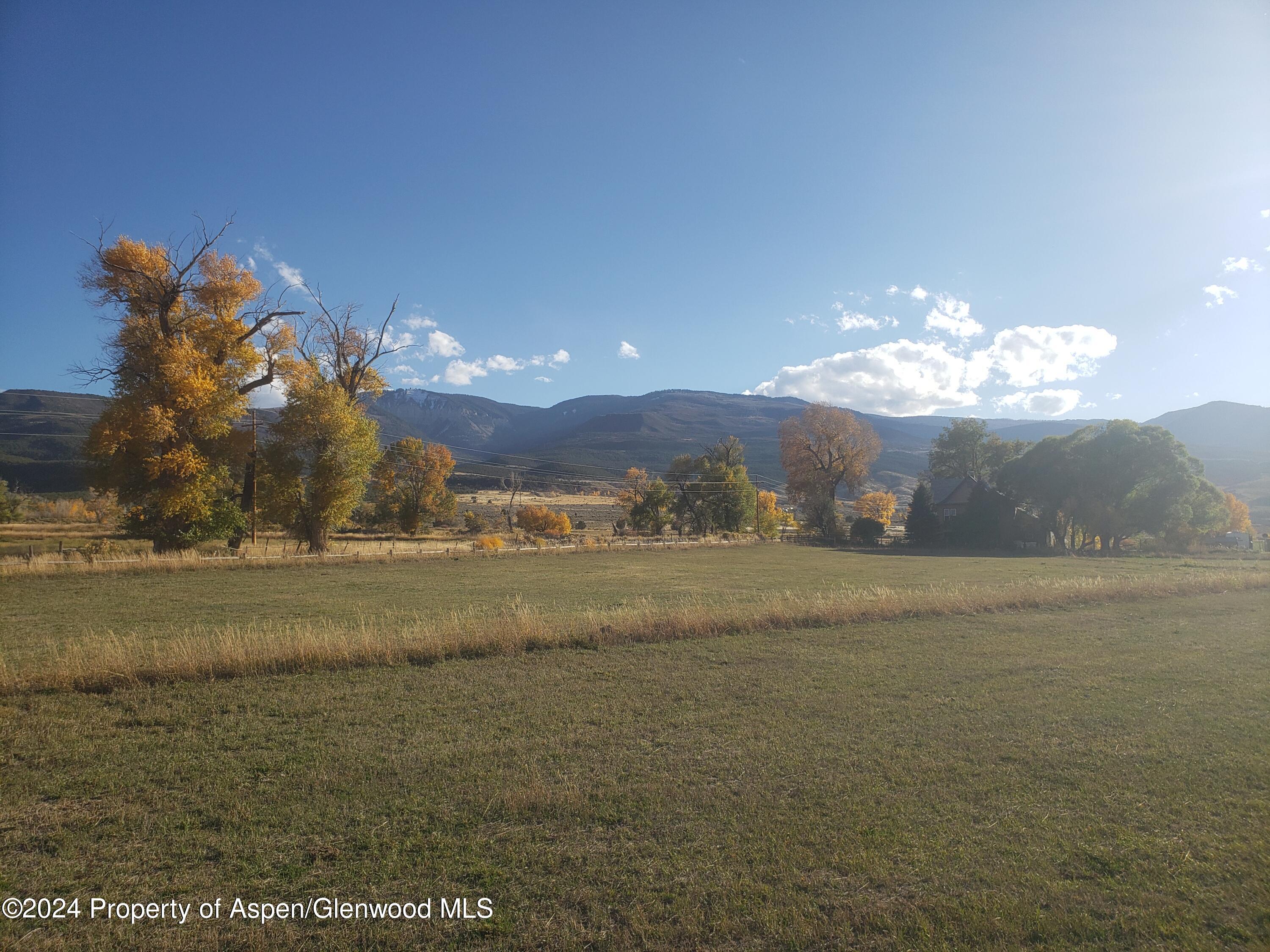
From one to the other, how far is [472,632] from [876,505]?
95049 mm

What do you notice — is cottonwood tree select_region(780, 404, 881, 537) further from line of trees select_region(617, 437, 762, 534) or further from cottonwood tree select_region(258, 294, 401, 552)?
cottonwood tree select_region(258, 294, 401, 552)

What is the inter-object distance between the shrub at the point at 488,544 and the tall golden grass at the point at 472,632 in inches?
914

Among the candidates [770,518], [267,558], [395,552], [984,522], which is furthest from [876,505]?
[267,558]

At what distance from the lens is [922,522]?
5944 cm

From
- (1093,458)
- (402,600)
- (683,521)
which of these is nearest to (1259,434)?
(1093,458)

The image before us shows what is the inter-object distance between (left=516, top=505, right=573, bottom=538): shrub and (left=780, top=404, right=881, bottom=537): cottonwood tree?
29.3 m

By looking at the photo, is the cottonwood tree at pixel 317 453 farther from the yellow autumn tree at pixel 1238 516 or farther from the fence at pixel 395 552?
the yellow autumn tree at pixel 1238 516

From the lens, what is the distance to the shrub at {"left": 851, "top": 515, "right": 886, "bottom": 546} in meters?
60.6

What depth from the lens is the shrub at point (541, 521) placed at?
249ft

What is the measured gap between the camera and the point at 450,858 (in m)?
4.46

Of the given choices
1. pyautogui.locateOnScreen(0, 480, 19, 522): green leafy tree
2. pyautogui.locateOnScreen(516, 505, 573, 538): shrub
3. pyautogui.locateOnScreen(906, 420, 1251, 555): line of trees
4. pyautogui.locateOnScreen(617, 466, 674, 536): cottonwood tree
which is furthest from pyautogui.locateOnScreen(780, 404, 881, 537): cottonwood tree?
pyautogui.locateOnScreen(0, 480, 19, 522): green leafy tree

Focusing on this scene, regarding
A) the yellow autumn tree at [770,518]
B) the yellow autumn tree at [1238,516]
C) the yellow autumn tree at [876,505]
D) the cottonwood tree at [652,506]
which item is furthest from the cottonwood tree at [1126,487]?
the yellow autumn tree at [1238,516]

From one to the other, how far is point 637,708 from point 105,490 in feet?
99.3

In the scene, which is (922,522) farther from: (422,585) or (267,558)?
(267,558)
